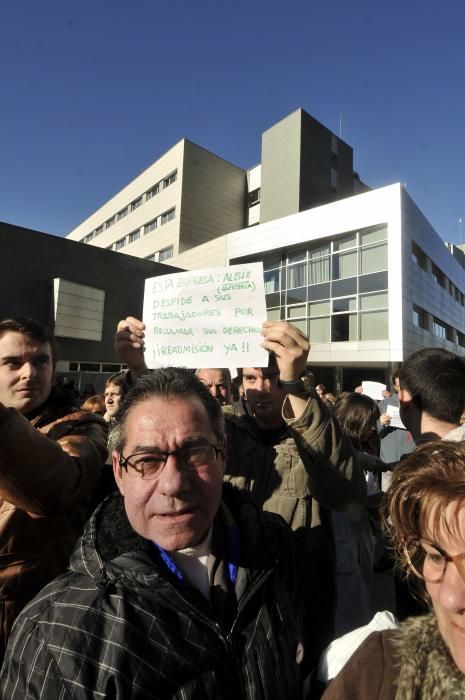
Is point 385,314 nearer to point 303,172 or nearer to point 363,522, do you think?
point 303,172

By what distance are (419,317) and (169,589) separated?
22.0m

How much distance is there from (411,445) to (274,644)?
3.70 metres

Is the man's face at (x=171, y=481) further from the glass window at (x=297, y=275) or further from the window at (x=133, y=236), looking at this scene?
the window at (x=133, y=236)

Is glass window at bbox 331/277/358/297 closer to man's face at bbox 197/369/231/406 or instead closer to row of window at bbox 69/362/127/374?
row of window at bbox 69/362/127/374

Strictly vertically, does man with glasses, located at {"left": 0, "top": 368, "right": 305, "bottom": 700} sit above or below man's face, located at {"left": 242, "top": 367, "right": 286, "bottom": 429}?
below

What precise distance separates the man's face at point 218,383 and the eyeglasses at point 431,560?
5.69 ft

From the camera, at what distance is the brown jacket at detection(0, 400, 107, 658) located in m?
1.25

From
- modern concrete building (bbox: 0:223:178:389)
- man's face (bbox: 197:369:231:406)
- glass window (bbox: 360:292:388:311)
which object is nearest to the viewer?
man's face (bbox: 197:369:231:406)

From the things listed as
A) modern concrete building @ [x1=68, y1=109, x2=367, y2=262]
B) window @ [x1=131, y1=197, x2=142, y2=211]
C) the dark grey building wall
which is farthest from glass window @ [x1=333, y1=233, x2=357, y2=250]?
window @ [x1=131, y1=197, x2=142, y2=211]

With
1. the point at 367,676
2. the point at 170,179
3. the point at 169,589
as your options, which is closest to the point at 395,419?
the point at 367,676

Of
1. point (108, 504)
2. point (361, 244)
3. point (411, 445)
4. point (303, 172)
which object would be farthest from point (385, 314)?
point (108, 504)

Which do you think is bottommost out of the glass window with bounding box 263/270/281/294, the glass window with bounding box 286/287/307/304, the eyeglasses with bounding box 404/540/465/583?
the eyeglasses with bounding box 404/540/465/583

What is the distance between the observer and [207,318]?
82.5 inches

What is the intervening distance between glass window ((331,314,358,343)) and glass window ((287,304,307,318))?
1.79 metres
